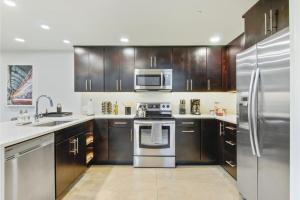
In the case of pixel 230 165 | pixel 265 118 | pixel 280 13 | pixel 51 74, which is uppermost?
pixel 280 13

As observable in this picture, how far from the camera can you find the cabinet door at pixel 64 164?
8.68 feet

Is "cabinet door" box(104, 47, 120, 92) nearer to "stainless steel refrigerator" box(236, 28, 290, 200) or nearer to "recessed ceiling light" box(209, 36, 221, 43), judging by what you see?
"recessed ceiling light" box(209, 36, 221, 43)

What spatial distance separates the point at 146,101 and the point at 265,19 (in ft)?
9.68

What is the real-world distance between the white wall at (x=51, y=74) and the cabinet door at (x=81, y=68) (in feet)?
1.94

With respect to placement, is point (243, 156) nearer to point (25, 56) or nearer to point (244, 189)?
point (244, 189)

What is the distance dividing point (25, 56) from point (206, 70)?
3.98 m

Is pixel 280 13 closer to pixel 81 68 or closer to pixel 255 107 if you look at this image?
pixel 255 107

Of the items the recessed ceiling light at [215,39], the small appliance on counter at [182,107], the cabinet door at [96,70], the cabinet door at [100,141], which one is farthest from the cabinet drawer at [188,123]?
the cabinet door at [96,70]

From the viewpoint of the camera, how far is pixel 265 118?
2.08m

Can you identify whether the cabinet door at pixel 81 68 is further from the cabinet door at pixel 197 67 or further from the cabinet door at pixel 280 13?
the cabinet door at pixel 280 13

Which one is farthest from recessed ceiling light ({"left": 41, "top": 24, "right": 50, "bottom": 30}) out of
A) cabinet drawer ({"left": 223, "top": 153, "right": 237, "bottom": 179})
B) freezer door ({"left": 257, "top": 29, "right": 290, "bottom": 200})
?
cabinet drawer ({"left": 223, "top": 153, "right": 237, "bottom": 179})

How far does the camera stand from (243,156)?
262cm

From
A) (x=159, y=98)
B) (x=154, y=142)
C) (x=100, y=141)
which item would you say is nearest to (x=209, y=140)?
(x=154, y=142)

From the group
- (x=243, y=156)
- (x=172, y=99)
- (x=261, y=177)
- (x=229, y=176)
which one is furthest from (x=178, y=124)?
(x=261, y=177)
